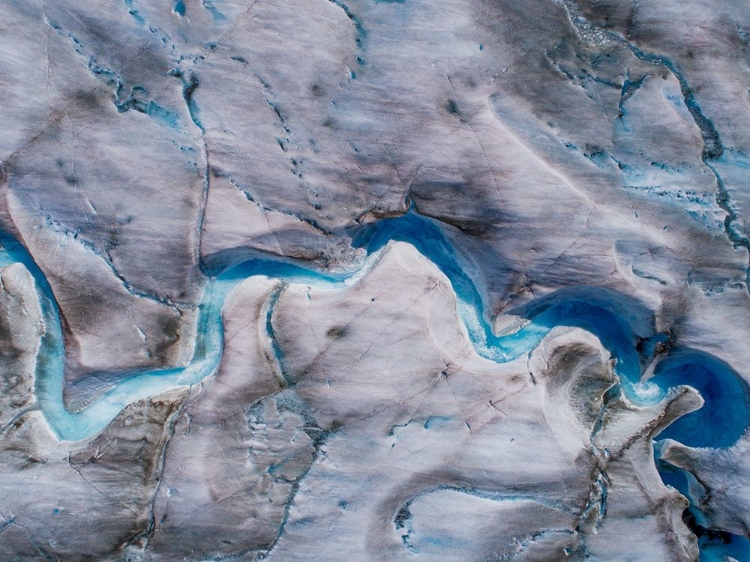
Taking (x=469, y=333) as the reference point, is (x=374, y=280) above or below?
above

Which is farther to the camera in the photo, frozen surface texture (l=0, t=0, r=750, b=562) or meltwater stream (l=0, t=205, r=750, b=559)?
meltwater stream (l=0, t=205, r=750, b=559)

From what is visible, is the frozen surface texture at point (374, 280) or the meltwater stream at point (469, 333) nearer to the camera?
the frozen surface texture at point (374, 280)

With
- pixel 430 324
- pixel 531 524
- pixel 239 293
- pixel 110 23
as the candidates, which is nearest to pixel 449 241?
pixel 430 324

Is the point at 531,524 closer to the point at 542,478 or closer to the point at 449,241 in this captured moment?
the point at 542,478
